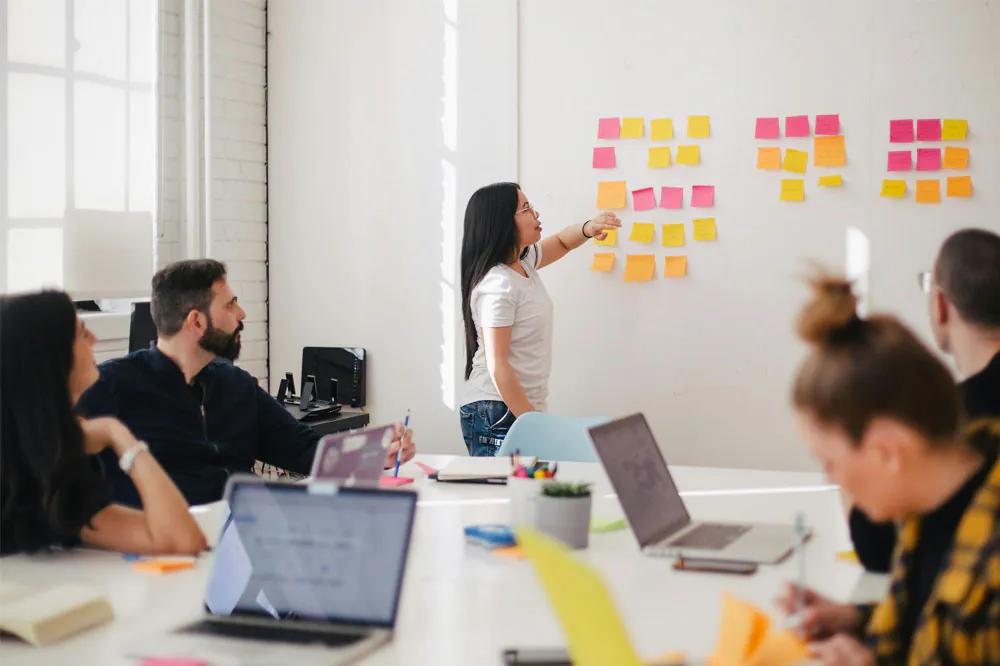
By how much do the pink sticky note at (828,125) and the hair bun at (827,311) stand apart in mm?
2577

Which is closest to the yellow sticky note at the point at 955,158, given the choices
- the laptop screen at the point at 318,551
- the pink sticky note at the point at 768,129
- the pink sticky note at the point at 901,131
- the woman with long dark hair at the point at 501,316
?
the pink sticky note at the point at 901,131

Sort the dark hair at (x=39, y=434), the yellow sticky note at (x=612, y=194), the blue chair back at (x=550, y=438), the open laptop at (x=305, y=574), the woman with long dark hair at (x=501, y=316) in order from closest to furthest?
1. the open laptop at (x=305, y=574)
2. the dark hair at (x=39, y=434)
3. the blue chair back at (x=550, y=438)
4. the woman with long dark hair at (x=501, y=316)
5. the yellow sticky note at (x=612, y=194)

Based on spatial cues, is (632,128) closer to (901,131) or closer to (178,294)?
(901,131)

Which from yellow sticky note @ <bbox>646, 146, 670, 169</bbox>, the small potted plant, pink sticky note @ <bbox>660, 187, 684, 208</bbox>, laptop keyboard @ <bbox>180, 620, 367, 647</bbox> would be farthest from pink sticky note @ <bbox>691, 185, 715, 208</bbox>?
laptop keyboard @ <bbox>180, 620, 367, 647</bbox>

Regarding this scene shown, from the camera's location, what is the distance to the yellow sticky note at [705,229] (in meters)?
3.69

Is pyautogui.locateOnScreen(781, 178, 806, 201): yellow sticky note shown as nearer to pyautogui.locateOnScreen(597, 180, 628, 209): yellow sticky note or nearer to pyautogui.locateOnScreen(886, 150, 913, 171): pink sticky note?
pyautogui.locateOnScreen(886, 150, 913, 171): pink sticky note

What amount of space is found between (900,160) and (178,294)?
97.0 inches

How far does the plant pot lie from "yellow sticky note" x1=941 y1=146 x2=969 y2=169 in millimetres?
2274

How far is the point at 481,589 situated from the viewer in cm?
162

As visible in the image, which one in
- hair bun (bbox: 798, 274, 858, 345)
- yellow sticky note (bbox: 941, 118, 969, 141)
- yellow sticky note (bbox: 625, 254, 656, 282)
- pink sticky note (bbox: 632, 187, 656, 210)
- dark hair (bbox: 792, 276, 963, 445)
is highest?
yellow sticky note (bbox: 941, 118, 969, 141)

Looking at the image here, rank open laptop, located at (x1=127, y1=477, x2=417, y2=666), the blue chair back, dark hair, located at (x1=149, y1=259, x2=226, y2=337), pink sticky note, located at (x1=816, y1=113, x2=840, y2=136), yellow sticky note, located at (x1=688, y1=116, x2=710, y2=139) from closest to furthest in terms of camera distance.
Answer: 1. open laptop, located at (x1=127, y1=477, x2=417, y2=666)
2. dark hair, located at (x1=149, y1=259, x2=226, y2=337)
3. the blue chair back
4. pink sticky note, located at (x1=816, y1=113, x2=840, y2=136)
5. yellow sticky note, located at (x1=688, y1=116, x2=710, y2=139)

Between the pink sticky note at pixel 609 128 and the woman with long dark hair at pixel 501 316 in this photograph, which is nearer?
the woman with long dark hair at pixel 501 316

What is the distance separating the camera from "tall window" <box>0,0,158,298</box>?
3369 mm

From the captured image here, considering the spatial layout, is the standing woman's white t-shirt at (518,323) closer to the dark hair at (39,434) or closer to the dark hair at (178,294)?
the dark hair at (178,294)
